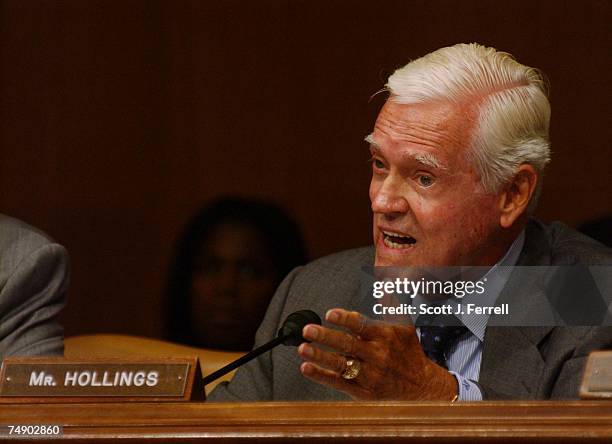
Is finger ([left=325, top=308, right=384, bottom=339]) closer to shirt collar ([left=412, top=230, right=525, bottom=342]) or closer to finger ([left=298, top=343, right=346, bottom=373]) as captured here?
finger ([left=298, top=343, right=346, bottom=373])

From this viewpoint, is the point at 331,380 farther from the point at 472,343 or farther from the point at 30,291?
the point at 30,291

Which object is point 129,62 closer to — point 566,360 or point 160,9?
point 160,9

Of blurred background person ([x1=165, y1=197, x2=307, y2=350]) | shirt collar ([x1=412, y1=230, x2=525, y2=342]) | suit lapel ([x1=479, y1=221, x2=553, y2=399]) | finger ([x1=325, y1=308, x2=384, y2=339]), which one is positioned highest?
finger ([x1=325, y1=308, x2=384, y2=339])

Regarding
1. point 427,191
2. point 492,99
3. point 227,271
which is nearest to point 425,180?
point 427,191

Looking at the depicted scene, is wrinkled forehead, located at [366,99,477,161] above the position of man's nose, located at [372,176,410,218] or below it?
above

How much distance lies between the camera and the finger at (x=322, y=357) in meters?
1.41

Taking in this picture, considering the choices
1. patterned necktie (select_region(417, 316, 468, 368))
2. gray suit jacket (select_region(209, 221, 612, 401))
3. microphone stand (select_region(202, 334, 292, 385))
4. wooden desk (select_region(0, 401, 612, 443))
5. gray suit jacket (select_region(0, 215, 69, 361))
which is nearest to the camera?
wooden desk (select_region(0, 401, 612, 443))

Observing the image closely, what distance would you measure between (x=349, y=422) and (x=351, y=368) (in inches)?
9.0

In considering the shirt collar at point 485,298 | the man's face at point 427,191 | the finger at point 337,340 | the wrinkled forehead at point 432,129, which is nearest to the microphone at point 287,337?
the finger at point 337,340

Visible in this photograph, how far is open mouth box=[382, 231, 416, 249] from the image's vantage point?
1862 mm

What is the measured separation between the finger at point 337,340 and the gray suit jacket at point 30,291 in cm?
77

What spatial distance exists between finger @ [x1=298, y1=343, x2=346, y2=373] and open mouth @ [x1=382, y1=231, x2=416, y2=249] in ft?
1.46

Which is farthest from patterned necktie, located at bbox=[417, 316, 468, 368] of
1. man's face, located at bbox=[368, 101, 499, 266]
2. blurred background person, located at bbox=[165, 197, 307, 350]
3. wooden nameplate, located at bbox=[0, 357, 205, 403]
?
blurred background person, located at bbox=[165, 197, 307, 350]

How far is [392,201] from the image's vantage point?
1.86m
